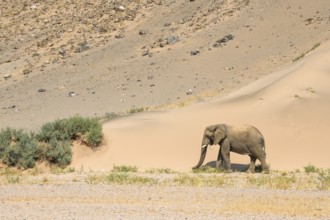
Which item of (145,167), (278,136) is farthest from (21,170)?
(278,136)

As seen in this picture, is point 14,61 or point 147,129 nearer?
point 147,129

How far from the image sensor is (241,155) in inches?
797

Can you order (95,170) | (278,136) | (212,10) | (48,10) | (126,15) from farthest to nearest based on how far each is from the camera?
(48,10), (126,15), (212,10), (278,136), (95,170)

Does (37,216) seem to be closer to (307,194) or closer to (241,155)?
(307,194)

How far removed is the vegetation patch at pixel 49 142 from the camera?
19.6 metres

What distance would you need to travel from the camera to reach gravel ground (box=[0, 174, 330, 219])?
1131 cm

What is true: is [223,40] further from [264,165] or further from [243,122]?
[264,165]

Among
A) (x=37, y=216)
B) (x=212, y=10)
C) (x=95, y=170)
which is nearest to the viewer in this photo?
(x=37, y=216)

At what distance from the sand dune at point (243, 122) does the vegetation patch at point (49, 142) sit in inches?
19.3

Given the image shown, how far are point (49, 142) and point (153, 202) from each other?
7.99 meters

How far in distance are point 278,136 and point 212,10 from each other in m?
28.7

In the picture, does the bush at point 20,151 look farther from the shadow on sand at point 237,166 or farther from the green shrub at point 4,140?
the shadow on sand at point 237,166

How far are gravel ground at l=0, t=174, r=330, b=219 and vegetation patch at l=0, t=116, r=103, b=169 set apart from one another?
12.6ft

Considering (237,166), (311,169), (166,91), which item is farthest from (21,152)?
(166,91)
